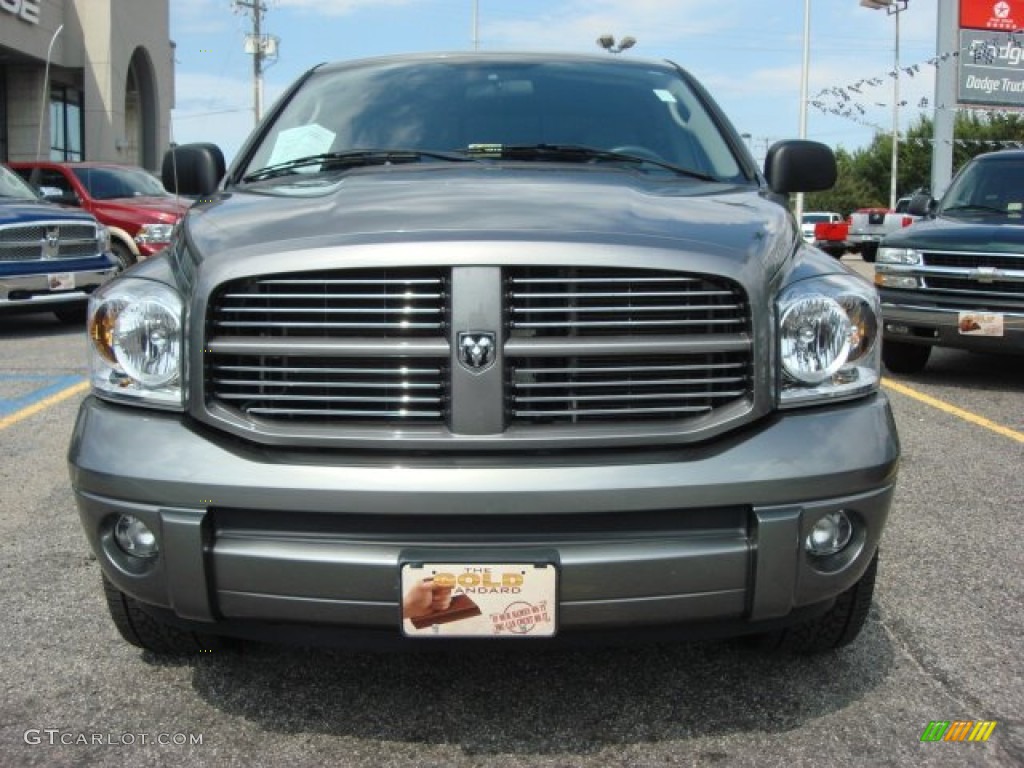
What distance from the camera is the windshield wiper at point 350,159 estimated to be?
10.5ft

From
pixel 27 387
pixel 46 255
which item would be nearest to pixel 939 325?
pixel 27 387

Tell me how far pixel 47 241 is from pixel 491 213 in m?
8.36

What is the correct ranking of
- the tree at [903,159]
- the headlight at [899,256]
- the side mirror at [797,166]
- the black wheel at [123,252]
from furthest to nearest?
the tree at [903,159] < the black wheel at [123,252] < the headlight at [899,256] < the side mirror at [797,166]

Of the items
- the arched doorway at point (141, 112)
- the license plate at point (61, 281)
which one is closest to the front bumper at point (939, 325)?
the license plate at point (61, 281)

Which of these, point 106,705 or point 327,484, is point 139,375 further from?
point 106,705

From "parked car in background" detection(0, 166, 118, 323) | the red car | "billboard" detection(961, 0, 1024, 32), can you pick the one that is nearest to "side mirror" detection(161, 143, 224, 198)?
"parked car in background" detection(0, 166, 118, 323)

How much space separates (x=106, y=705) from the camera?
2.57 m

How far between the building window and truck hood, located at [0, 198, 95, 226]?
21.2 metres

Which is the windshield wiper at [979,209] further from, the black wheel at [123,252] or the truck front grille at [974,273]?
the black wheel at [123,252]

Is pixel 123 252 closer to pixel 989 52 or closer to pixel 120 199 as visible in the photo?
pixel 120 199

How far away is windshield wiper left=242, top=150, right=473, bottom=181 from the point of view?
3.21 metres

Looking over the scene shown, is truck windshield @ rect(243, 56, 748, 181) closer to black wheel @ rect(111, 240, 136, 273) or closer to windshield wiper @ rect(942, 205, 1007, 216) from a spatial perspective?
windshield wiper @ rect(942, 205, 1007, 216)

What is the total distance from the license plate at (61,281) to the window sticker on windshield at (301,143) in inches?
266

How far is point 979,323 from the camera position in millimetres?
6676
